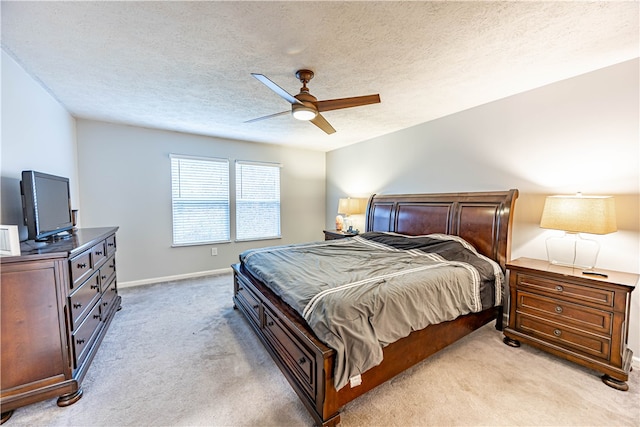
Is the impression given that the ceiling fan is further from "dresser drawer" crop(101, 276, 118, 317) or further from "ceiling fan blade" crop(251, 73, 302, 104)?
"dresser drawer" crop(101, 276, 118, 317)

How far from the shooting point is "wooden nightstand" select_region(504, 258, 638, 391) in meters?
1.82

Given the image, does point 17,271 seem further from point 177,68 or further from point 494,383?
point 494,383

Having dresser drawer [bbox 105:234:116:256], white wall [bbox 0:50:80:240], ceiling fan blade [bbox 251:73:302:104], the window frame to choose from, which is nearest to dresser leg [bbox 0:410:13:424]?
white wall [bbox 0:50:80:240]

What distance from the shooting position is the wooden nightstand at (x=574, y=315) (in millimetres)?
1817

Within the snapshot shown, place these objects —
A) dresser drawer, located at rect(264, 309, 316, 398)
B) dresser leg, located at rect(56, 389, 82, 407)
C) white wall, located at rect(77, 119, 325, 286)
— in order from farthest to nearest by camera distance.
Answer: white wall, located at rect(77, 119, 325, 286) → dresser leg, located at rect(56, 389, 82, 407) → dresser drawer, located at rect(264, 309, 316, 398)

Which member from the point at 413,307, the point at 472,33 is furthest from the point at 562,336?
the point at 472,33

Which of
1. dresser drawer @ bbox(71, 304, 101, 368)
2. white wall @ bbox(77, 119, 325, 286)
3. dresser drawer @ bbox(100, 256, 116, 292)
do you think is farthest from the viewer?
white wall @ bbox(77, 119, 325, 286)

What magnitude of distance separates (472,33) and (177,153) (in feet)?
13.6

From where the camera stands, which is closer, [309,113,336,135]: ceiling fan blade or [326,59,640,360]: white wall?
[326,59,640,360]: white wall

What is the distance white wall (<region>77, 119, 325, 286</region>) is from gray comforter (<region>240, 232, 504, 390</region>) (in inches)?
76.9

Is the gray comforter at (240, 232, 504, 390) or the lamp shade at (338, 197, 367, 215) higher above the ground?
the lamp shade at (338, 197, 367, 215)

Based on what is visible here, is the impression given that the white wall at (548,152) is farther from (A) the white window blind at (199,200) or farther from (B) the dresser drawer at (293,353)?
(A) the white window blind at (199,200)

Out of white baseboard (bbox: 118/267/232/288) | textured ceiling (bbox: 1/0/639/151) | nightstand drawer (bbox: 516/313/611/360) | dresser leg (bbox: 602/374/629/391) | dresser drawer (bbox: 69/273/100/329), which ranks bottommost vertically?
dresser leg (bbox: 602/374/629/391)

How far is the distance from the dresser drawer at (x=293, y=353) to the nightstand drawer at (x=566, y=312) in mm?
2049
